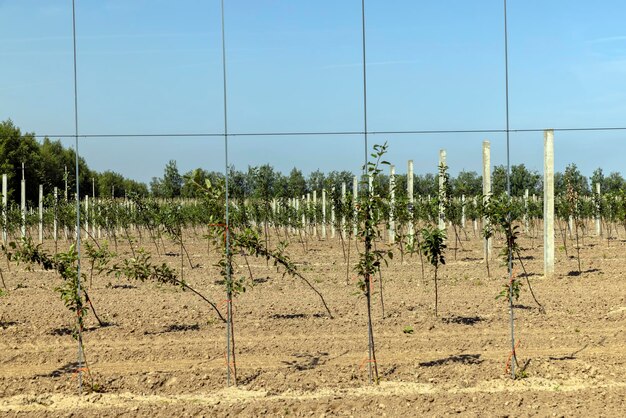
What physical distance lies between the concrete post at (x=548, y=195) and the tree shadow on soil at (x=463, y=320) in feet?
15.8

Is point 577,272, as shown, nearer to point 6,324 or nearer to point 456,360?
point 456,360

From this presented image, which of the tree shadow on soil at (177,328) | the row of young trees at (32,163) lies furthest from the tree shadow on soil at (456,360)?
the row of young trees at (32,163)

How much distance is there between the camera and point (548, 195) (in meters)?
14.6

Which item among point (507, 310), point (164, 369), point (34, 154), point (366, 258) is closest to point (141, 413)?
point (164, 369)

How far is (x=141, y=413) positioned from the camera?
677 cm

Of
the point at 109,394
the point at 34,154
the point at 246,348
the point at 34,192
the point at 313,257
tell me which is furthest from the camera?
the point at 34,192

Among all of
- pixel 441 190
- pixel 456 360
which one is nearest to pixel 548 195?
pixel 441 190

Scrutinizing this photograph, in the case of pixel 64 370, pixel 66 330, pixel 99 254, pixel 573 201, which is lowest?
pixel 64 370

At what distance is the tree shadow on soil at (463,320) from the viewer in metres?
10.1

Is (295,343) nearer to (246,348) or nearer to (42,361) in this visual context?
(246,348)

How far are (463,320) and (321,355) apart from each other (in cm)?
281

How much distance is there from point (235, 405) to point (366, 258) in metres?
2.05

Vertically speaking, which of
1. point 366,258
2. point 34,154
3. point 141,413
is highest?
point 34,154

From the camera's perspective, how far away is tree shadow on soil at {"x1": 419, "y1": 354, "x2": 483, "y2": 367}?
798 centimetres
